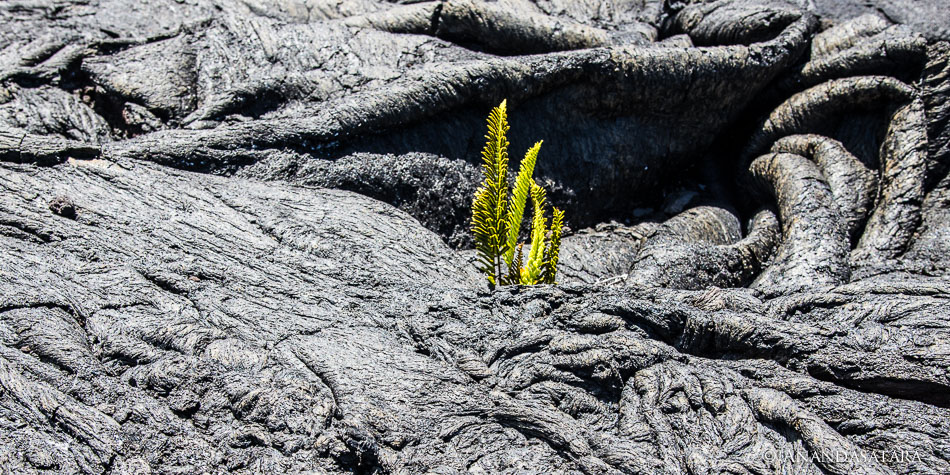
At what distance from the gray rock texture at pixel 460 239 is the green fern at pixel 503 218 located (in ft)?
0.72

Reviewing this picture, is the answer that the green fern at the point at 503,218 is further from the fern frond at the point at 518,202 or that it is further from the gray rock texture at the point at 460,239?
the gray rock texture at the point at 460,239

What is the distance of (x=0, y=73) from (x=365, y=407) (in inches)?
150

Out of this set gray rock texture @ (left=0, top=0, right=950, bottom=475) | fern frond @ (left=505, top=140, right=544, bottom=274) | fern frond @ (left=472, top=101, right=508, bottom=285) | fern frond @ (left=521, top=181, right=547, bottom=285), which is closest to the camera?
gray rock texture @ (left=0, top=0, right=950, bottom=475)

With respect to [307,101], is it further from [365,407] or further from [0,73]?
[365,407]

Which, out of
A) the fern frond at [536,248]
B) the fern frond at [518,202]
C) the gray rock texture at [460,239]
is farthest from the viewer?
the fern frond at [536,248]

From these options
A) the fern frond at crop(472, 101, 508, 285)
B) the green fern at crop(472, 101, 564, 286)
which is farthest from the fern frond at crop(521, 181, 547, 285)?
the fern frond at crop(472, 101, 508, 285)

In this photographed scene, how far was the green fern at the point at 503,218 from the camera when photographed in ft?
12.0

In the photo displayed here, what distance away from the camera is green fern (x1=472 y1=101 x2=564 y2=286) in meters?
3.66

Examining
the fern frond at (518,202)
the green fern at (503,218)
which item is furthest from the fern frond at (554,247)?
the fern frond at (518,202)

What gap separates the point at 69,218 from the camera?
3221 millimetres

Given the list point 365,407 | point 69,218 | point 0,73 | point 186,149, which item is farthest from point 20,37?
point 365,407

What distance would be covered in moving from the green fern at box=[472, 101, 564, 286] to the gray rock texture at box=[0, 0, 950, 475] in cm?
22

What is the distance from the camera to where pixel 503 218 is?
388 cm

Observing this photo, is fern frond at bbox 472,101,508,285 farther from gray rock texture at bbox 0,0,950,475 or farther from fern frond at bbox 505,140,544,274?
gray rock texture at bbox 0,0,950,475
